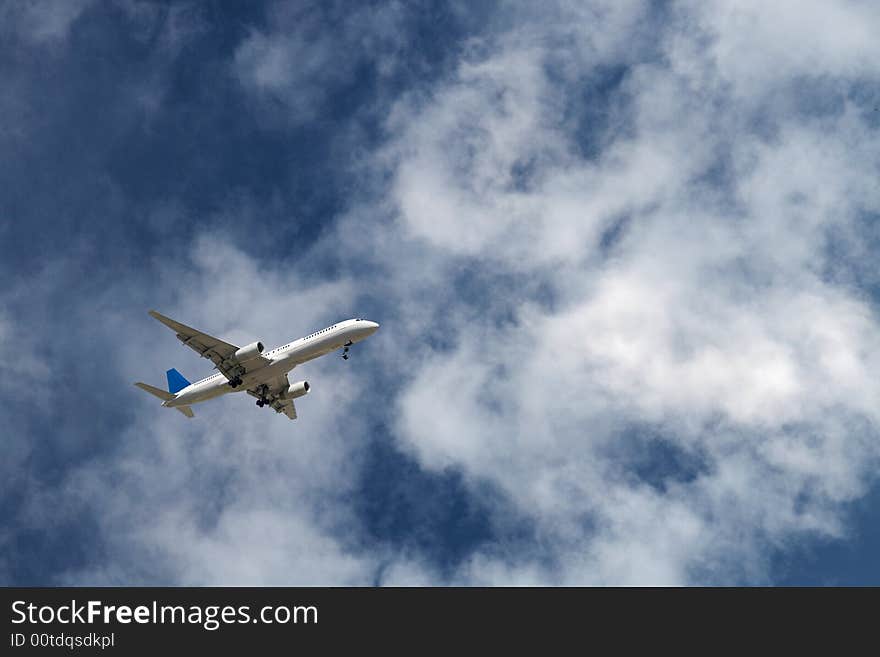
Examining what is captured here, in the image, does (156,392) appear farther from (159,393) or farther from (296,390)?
(296,390)

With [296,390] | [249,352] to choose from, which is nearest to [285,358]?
[249,352]

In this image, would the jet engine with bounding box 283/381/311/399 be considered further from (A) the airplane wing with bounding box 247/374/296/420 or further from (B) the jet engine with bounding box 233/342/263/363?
(B) the jet engine with bounding box 233/342/263/363

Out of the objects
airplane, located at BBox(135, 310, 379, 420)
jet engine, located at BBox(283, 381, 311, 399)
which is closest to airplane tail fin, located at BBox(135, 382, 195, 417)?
airplane, located at BBox(135, 310, 379, 420)

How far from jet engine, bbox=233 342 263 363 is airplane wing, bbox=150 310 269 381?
25.8 inches

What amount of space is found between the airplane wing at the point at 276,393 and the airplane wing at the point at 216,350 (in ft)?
32.4

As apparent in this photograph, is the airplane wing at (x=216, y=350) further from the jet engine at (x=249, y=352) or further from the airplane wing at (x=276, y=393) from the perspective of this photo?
the airplane wing at (x=276, y=393)

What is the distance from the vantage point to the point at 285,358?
128 m

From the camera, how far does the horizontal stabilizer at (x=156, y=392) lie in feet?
439

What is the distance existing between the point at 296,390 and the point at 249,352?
21840mm

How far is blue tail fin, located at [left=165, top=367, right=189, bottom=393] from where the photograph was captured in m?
141

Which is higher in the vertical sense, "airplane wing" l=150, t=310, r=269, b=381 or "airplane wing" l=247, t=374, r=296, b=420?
"airplane wing" l=247, t=374, r=296, b=420
